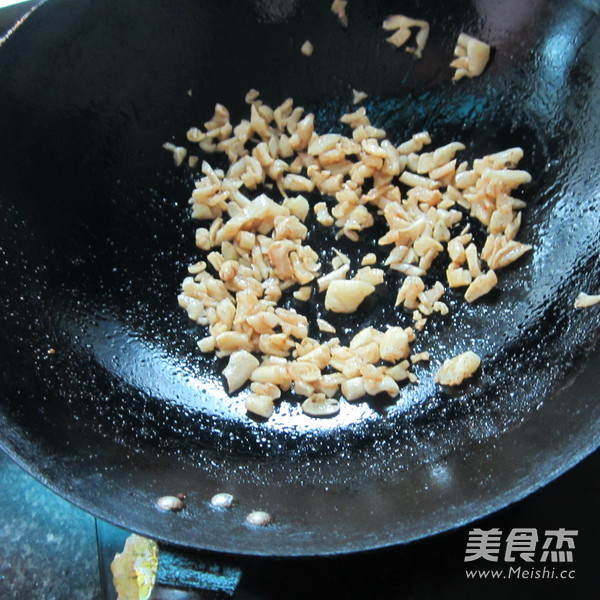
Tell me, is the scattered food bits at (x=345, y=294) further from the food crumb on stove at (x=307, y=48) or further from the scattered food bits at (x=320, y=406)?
the food crumb on stove at (x=307, y=48)

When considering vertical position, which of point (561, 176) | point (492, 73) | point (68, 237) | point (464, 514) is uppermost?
point (492, 73)

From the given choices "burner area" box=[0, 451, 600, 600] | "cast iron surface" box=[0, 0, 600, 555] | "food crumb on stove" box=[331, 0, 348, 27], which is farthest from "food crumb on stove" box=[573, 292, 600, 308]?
"food crumb on stove" box=[331, 0, 348, 27]

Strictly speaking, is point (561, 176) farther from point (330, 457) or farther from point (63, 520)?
point (63, 520)

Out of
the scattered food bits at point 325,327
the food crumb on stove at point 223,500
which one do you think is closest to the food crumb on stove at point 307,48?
the scattered food bits at point 325,327

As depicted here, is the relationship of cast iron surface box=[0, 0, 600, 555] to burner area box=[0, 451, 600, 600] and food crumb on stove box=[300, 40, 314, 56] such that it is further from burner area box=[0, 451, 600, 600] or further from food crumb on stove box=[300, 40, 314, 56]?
burner area box=[0, 451, 600, 600]

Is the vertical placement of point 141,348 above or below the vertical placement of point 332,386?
below

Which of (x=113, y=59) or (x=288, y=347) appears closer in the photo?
(x=288, y=347)

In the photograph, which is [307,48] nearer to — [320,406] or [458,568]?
[320,406]

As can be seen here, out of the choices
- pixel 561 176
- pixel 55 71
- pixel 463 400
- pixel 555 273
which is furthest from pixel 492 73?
pixel 55 71
